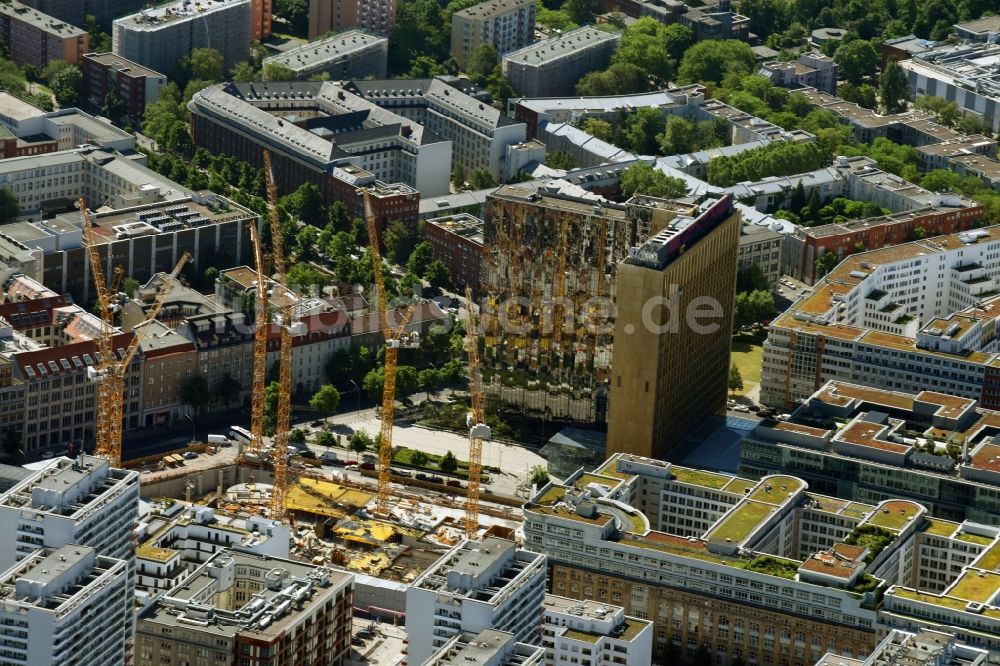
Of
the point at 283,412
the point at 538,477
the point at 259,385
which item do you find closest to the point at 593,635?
the point at 538,477

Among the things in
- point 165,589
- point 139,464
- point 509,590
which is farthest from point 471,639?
point 139,464

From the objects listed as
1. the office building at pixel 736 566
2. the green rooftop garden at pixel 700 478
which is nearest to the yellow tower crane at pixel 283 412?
the office building at pixel 736 566

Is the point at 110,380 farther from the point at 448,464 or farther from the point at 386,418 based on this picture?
the point at 448,464

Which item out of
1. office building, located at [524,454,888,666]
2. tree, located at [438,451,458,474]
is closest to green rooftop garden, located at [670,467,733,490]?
office building, located at [524,454,888,666]

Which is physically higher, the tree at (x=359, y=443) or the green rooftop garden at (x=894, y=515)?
the green rooftop garden at (x=894, y=515)

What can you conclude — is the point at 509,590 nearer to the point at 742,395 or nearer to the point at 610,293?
the point at 610,293

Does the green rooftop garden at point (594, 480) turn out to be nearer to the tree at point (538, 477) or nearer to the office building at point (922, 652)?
the tree at point (538, 477)
